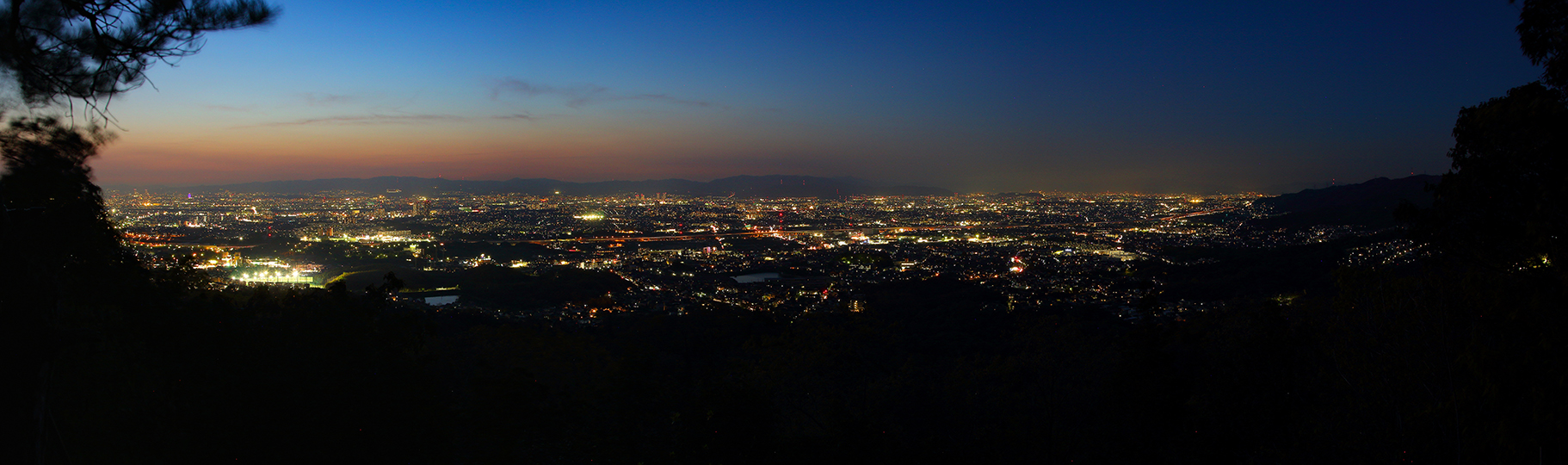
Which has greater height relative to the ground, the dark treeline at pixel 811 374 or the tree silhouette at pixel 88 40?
the tree silhouette at pixel 88 40

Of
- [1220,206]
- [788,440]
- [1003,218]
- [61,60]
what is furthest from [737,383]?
[1220,206]

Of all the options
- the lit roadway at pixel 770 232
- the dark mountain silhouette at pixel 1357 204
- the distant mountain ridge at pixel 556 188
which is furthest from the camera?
the distant mountain ridge at pixel 556 188

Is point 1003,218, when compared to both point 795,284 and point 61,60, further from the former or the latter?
point 61,60

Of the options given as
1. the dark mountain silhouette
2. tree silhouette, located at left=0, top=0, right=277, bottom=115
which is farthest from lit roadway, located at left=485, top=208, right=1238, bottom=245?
tree silhouette, located at left=0, top=0, right=277, bottom=115

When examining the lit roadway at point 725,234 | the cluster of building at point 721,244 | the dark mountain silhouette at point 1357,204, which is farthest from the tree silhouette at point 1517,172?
the lit roadway at point 725,234

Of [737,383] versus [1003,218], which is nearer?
[737,383]

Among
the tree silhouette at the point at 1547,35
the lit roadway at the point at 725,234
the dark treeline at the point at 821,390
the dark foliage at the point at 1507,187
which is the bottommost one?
the lit roadway at the point at 725,234

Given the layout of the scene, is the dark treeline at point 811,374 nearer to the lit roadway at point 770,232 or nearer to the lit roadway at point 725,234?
the lit roadway at point 725,234

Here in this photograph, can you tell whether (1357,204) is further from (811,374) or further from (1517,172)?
(1517,172)
